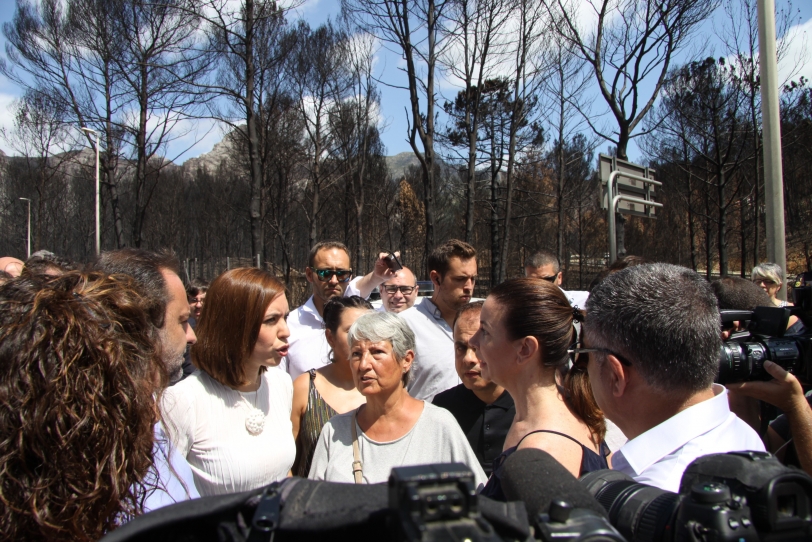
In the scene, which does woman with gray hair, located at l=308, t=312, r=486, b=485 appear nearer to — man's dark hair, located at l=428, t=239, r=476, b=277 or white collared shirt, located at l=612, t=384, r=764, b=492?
white collared shirt, located at l=612, t=384, r=764, b=492

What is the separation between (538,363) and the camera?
7.07 ft

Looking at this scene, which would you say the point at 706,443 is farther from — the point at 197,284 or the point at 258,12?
the point at 258,12

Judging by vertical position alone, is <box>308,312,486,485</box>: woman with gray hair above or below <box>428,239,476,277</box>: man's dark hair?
below

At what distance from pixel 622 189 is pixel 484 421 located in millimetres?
5511

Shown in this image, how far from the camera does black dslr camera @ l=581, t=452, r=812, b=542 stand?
81cm

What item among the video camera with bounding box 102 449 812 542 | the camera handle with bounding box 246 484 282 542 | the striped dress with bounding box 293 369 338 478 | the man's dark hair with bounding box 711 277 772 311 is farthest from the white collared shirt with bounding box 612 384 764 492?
the man's dark hair with bounding box 711 277 772 311

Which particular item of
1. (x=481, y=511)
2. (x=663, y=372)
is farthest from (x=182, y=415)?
(x=481, y=511)

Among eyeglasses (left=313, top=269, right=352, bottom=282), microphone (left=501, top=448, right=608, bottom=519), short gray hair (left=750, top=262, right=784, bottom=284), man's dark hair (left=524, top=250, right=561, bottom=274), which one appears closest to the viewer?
microphone (left=501, top=448, right=608, bottom=519)

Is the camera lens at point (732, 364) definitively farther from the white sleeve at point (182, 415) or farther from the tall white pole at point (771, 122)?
the tall white pole at point (771, 122)

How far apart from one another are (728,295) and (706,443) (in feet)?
7.48

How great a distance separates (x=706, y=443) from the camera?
4.95 ft

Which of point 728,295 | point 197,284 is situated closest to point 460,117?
point 197,284

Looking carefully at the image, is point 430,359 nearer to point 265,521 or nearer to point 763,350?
point 763,350

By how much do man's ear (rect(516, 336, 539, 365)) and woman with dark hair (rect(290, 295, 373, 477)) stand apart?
1300 millimetres
